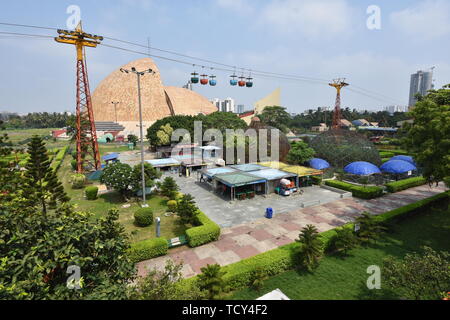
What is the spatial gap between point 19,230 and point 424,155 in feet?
67.2

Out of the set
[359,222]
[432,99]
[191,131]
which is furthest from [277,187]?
[191,131]

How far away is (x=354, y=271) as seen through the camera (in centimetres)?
1245

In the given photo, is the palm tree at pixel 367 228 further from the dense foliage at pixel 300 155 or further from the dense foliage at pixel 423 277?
the dense foliage at pixel 300 155

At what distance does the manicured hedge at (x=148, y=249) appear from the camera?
514 inches

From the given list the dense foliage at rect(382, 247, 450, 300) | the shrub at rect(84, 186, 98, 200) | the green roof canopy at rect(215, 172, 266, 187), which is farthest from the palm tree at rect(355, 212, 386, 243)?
the shrub at rect(84, 186, 98, 200)

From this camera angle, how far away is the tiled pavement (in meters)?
13.3

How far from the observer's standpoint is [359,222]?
1546 centimetres

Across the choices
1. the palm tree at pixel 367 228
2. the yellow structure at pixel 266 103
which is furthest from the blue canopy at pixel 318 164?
the yellow structure at pixel 266 103

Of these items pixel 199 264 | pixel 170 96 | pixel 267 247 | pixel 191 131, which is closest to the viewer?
pixel 199 264

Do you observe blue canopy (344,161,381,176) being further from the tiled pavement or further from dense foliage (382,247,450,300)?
dense foliage (382,247,450,300)

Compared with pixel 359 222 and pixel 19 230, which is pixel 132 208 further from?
pixel 359 222

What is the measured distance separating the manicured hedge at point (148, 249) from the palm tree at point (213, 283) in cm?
453

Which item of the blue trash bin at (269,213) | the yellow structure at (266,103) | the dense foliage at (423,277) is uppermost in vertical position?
the yellow structure at (266,103)
